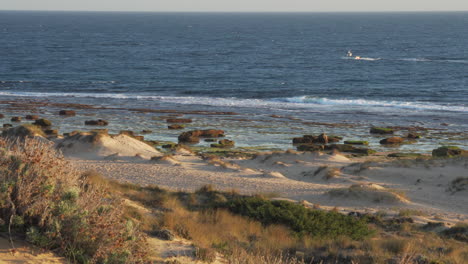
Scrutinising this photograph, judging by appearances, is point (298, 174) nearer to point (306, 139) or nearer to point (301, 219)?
point (301, 219)

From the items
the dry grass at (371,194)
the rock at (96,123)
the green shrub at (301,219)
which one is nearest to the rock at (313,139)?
the rock at (96,123)

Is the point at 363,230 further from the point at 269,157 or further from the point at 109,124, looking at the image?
the point at 109,124

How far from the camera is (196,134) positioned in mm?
37969

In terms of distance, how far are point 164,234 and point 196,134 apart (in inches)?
1103

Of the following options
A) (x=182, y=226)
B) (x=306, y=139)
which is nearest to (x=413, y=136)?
(x=306, y=139)

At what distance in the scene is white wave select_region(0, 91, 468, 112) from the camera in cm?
5259

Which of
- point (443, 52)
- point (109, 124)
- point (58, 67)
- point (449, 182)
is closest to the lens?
point (449, 182)

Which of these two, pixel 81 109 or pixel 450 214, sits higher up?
pixel 450 214

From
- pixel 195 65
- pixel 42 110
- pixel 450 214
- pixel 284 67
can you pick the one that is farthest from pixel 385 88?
pixel 450 214

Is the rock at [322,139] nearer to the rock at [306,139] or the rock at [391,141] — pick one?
the rock at [306,139]

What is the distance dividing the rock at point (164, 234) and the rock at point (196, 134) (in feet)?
86.7

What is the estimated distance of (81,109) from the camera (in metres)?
49.3

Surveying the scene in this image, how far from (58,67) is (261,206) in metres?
70.2

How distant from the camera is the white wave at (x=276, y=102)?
52594mm
